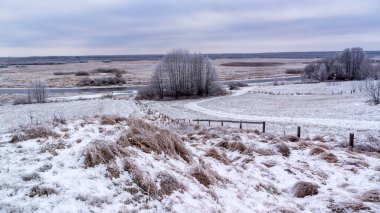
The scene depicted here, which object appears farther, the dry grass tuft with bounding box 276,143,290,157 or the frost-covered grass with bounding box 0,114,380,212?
the dry grass tuft with bounding box 276,143,290,157

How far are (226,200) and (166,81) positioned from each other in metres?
58.4

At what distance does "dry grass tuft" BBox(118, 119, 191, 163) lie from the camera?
28.3ft

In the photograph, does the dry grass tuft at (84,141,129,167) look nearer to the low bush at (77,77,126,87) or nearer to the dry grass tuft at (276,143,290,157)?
the dry grass tuft at (276,143,290,157)

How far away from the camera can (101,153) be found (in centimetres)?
728

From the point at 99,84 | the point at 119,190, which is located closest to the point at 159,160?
the point at 119,190

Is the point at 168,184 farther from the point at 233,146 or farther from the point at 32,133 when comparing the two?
the point at 233,146

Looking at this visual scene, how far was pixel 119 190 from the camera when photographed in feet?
20.7

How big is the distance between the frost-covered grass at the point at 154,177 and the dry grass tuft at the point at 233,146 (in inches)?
26.0

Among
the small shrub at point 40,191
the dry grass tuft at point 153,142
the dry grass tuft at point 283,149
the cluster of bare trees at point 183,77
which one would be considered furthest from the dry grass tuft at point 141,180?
the cluster of bare trees at point 183,77

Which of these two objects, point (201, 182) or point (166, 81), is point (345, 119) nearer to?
point (201, 182)

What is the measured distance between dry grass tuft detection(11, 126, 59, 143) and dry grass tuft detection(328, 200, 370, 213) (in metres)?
7.55

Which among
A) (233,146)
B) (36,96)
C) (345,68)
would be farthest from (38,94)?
(345,68)

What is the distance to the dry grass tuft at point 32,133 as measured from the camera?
27.7 feet

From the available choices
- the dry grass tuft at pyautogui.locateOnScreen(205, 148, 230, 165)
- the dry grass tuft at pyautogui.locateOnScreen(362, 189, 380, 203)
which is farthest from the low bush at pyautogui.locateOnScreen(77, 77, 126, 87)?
the dry grass tuft at pyautogui.locateOnScreen(362, 189, 380, 203)
